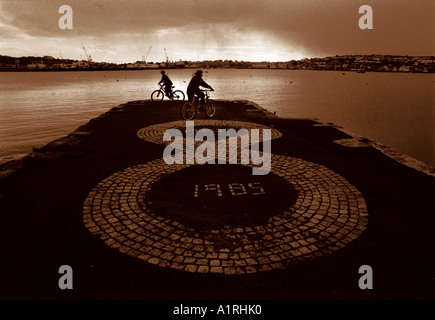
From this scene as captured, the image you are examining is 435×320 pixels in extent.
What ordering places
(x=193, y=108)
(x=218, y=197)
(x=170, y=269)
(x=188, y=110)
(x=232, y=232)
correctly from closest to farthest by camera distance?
(x=170, y=269) → (x=232, y=232) → (x=218, y=197) → (x=188, y=110) → (x=193, y=108)

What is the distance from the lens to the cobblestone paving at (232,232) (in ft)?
14.5

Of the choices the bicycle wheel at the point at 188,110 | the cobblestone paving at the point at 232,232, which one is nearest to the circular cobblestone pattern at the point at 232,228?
the cobblestone paving at the point at 232,232

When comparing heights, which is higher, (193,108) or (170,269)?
(193,108)

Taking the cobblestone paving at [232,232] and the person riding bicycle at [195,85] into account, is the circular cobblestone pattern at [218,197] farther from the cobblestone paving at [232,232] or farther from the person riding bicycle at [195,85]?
the person riding bicycle at [195,85]

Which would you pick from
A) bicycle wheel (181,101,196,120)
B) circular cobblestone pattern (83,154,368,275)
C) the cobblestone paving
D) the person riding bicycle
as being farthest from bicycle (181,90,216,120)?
the cobblestone paving

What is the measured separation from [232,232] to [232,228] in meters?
0.13

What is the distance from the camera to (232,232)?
201 inches

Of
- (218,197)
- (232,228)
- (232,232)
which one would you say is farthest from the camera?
(218,197)

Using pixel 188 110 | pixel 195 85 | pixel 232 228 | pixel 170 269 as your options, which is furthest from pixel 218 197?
pixel 188 110

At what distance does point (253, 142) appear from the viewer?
1097 cm

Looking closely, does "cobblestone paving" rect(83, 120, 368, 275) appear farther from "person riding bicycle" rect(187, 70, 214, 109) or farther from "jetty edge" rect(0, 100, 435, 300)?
"person riding bicycle" rect(187, 70, 214, 109)

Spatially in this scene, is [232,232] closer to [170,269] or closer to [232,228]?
[232,228]

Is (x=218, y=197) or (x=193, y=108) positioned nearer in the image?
(x=218, y=197)

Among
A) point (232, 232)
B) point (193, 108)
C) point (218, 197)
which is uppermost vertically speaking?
point (193, 108)
